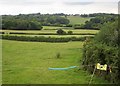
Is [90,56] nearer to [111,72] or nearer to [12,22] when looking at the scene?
[111,72]

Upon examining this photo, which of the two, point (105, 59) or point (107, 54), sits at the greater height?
point (107, 54)

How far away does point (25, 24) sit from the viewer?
6034 centimetres

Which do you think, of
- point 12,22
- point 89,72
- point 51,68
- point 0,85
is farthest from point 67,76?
point 12,22

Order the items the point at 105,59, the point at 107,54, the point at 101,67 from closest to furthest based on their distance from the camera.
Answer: the point at 101,67 < the point at 107,54 < the point at 105,59

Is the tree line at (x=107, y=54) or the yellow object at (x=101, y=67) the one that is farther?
the yellow object at (x=101, y=67)

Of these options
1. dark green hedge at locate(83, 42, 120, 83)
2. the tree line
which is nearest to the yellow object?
the tree line

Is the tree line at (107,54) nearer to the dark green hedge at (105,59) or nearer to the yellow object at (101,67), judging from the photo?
the dark green hedge at (105,59)

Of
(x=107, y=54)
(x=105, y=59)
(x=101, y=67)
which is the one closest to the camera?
(x=101, y=67)

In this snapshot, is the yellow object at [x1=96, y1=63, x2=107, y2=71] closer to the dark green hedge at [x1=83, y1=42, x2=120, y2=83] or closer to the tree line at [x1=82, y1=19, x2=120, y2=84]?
the tree line at [x1=82, y1=19, x2=120, y2=84]

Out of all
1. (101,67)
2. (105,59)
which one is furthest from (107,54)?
(101,67)

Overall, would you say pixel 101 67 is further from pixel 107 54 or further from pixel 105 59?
pixel 107 54

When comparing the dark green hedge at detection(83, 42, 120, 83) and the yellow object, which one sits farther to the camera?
the yellow object

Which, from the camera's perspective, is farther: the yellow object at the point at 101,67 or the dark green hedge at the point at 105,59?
the yellow object at the point at 101,67

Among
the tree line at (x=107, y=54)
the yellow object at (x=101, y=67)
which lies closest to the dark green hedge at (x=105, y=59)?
the tree line at (x=107, y=54)
